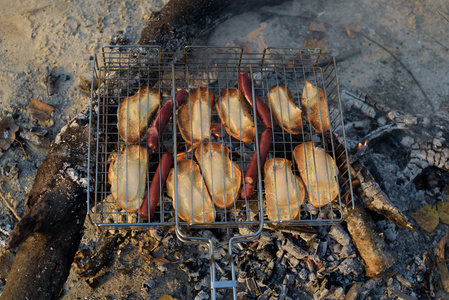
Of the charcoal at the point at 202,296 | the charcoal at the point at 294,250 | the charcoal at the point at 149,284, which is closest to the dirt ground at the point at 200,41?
the charcoal at the point at 149,284

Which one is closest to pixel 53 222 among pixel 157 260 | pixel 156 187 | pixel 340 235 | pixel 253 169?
pixel 156 187

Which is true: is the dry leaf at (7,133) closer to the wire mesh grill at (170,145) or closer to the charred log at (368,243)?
the wire mesh grill at (170,145)

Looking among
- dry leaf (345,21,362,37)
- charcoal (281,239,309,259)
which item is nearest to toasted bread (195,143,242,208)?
charcoal (281,239,309,259)

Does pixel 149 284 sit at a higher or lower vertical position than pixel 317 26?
lower

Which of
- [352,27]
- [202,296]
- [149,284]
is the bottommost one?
[202,296]

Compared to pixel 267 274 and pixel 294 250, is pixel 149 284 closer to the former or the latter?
pixel 267 274

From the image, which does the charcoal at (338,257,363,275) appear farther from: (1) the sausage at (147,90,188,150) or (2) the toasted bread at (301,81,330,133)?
(1) the sausage at (147,90,188,150)
